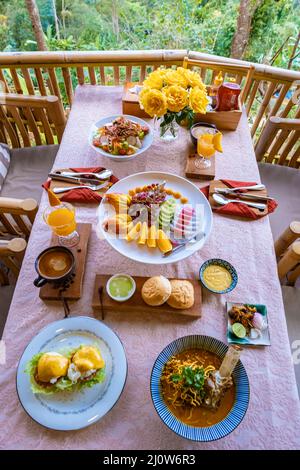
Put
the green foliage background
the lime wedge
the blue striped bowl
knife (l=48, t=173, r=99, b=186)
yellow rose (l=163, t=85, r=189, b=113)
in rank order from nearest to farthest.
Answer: the blue striped bowl
the lime wedge
yellow rose (l=163, t=85, r=189, b=113)
knife (l=48, t=173, r=99, b=186)
the green foliage background

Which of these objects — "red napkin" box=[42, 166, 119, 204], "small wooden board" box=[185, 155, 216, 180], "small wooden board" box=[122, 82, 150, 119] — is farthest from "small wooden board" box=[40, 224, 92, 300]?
"small wooden board" box=[122, 82, 150, 119]

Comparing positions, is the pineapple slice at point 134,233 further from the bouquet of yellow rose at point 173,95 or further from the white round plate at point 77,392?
the bouquet of yellow rose at point 173,95

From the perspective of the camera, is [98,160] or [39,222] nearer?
[39,222]

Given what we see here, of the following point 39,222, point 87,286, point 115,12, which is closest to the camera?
point 87,286

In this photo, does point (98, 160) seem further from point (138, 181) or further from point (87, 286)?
point (87, 286)

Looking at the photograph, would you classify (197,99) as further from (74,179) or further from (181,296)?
(181,296)

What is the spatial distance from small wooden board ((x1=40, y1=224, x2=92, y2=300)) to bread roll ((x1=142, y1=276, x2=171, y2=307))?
0.74 feet

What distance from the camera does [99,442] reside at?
0.83 metres

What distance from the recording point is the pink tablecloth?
84 cm

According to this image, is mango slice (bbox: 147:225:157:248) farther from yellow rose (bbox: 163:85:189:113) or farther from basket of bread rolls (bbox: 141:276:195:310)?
yellow rose (bbox: 163:85:189:113)
